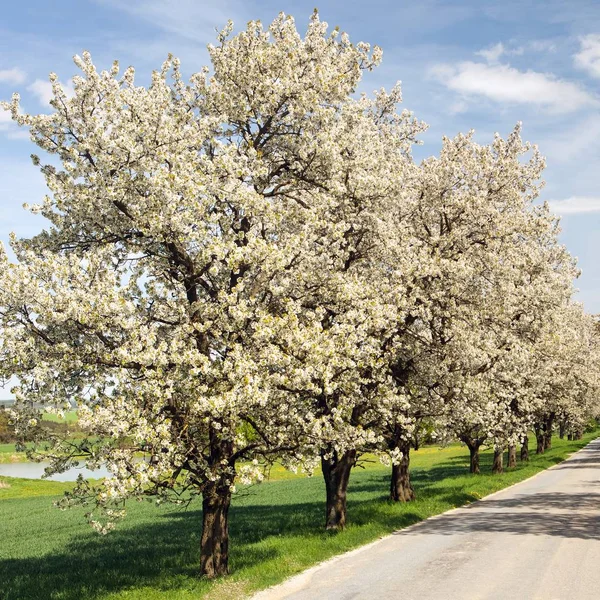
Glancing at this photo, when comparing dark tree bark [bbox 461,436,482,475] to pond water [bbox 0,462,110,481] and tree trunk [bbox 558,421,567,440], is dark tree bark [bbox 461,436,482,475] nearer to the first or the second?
tree trunk [bbox 558,421,567,440]

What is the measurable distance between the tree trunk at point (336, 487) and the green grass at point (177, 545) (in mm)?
537

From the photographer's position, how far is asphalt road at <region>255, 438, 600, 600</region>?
1474 cm

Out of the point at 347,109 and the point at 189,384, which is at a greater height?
the point at 347,109

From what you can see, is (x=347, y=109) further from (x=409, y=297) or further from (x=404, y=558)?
(x=404, y=558)

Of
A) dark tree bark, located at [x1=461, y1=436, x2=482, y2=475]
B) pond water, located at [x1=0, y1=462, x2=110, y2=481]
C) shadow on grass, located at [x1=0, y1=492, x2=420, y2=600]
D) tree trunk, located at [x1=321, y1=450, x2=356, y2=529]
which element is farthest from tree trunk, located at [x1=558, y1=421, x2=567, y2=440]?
tree trunk, located at [x1=321, y1=450, x2=356, y2=529]

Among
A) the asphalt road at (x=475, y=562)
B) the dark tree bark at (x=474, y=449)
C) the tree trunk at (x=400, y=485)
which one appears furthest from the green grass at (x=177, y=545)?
the dark tree bark at (x=474, y=449)

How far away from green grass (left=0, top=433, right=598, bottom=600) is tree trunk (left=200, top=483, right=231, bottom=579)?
0.48 m

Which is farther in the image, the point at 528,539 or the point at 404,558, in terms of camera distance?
the point at 528,539

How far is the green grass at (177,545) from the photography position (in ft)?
55.2

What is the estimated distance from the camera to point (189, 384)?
15.1 metres

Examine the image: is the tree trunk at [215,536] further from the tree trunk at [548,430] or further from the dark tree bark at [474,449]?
the tree trunk at [548,430]

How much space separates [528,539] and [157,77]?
18.2 meters

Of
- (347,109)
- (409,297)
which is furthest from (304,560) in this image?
(347,109)

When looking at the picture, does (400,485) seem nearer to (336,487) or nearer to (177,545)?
(336,487)
